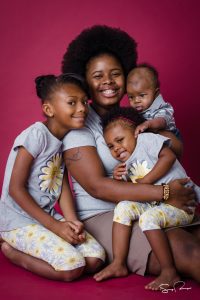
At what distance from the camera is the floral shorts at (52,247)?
296cm

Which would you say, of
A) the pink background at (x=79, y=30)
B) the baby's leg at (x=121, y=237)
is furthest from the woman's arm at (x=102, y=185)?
the pink background at (x=79, y=30)

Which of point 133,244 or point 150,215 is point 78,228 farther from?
point 150,215

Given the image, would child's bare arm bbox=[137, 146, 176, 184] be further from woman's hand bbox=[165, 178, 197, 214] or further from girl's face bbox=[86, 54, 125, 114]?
girl's face bbox=[86, 54, 125, 114]

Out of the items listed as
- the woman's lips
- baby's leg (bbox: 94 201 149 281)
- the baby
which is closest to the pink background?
the baby

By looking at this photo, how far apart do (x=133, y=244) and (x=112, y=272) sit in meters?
0.18

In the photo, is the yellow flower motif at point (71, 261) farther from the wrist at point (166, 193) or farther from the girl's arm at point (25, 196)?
the wrist at point (166, 193)

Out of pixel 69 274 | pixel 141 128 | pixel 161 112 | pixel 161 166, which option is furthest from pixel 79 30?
pixel 69 274

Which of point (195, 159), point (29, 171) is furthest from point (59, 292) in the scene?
point (195, 159)

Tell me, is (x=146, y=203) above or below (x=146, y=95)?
below

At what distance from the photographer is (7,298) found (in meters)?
2.75

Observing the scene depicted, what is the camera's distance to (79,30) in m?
5.06

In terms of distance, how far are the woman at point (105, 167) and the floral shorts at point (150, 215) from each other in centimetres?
4

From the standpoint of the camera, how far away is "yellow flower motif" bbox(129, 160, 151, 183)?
3120 millimetres

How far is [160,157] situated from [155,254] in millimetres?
515
